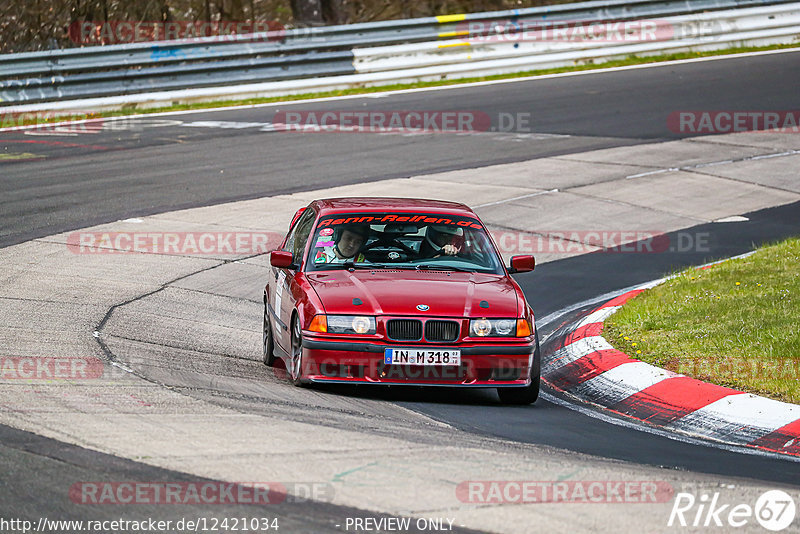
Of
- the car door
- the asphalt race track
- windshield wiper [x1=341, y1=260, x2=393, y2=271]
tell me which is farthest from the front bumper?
windshield wiper [x1=341, y1=260, x2=393, y2=271]

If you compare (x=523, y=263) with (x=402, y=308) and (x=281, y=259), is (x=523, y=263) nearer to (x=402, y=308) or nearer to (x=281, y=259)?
(x=402, y=308)

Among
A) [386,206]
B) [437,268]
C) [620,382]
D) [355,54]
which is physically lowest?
[620,382]

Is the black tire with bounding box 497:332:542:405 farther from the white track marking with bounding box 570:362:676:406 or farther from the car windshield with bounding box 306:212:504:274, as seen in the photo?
the car windshield with bounding box 306:212:504:274

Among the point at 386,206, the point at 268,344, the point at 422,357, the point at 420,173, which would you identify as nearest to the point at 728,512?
the point at 422,357

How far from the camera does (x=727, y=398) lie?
7.96 m

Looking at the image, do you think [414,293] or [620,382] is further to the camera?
[620,382]

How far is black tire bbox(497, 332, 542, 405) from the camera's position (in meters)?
8.27

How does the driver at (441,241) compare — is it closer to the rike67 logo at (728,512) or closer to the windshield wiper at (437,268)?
the windshield wiper at (437,268)

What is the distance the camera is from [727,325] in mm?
9617

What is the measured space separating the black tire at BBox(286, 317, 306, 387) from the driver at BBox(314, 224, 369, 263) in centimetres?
82

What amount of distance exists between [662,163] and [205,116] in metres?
9.10

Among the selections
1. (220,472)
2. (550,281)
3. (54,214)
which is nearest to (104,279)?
(54,214)

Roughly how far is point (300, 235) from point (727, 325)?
3650 mm

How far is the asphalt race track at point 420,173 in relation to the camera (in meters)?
6.41
